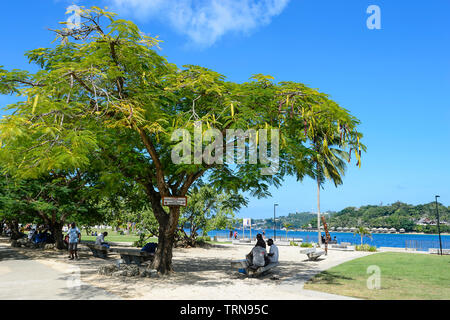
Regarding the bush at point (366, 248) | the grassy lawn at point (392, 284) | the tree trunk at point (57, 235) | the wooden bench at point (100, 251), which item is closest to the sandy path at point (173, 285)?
the grassy lawn at point (392, 284)

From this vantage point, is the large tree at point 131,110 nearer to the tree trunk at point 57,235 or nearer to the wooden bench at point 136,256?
the wooden bench at point 136,256

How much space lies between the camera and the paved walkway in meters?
7.86

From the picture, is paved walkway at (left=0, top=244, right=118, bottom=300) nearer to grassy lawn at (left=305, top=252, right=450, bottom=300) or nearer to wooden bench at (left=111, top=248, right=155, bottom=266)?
wooden bench at (left=111, top=248, right=155, bottom=266)

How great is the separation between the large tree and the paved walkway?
2.79m

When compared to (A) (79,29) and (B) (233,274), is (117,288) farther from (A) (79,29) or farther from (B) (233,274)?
(A) (79,29)

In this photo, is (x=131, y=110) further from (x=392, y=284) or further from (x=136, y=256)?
(x=392, y=284)

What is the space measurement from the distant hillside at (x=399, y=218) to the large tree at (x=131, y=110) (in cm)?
16119

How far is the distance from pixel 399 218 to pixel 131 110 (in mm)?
179631

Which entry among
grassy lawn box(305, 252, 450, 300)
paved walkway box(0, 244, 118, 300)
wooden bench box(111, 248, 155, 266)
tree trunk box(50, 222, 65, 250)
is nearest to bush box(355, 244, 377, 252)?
grassy lawn box(305, 252, 450, 300)

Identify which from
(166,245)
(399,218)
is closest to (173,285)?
(166,245)

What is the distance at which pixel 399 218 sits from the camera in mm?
164000

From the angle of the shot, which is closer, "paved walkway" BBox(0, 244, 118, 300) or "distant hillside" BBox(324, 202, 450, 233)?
"paved walkway" BBox(0, 244, 118, 300)
